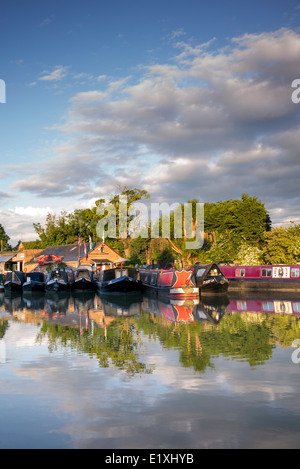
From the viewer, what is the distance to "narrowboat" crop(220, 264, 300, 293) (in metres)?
36.9

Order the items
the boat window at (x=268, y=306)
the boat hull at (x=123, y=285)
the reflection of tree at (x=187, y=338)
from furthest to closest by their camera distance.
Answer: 1. the boat hull at (x=123, y=285)
2. the boat window at (x=268, y=306)
3. the reflection of tree at (x=187, y=338)

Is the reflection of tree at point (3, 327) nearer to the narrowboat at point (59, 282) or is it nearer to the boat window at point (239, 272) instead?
the boat window at point (239, 272)

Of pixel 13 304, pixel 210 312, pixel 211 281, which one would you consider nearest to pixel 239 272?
pixel 211 281

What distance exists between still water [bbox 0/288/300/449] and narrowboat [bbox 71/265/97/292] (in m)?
28.0

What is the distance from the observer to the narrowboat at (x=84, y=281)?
49688 millimetres

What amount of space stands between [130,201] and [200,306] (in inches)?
1759

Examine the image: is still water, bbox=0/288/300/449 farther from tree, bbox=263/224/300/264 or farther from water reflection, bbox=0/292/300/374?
tree, bbox=263/224/300/264

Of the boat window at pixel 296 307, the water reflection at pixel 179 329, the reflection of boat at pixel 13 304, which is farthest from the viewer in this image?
the reflection of boat at pixel 13 304

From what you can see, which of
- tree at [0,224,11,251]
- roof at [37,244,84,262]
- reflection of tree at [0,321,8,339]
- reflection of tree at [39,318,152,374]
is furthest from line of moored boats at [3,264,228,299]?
tree at [0,224,11,251]

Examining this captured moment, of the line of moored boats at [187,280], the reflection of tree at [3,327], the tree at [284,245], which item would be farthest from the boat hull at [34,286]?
the reflection of tree at [3,327]

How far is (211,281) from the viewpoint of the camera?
3734cm

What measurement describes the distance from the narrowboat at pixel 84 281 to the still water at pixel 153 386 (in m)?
28.0
